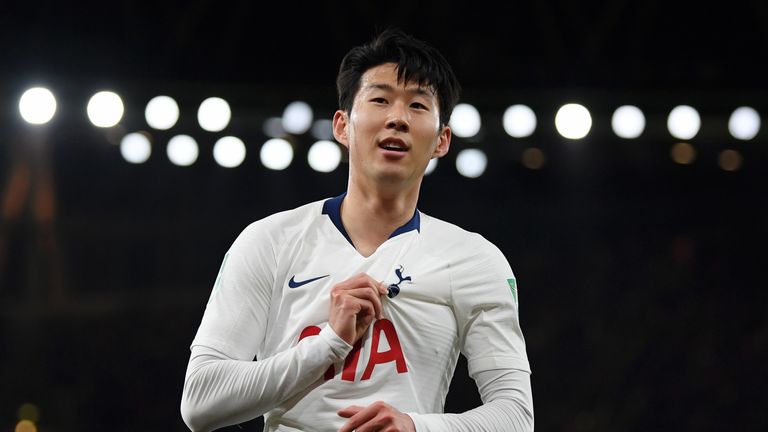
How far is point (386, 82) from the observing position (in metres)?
2.03

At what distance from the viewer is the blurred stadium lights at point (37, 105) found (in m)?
5.67

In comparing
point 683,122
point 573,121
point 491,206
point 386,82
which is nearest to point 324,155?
point 491,206

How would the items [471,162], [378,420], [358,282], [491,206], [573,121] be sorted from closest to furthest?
[378,420]
[358,282]
[573,121]
[471,162]
[491,206]

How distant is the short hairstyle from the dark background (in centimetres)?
326

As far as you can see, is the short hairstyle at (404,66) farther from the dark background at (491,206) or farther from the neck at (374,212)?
the dark background at (491,206)

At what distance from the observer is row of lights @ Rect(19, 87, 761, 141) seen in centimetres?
581

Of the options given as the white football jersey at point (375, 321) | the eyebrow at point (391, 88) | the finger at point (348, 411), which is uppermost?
the eyebrow at point (391, 88)

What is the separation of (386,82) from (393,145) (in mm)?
149

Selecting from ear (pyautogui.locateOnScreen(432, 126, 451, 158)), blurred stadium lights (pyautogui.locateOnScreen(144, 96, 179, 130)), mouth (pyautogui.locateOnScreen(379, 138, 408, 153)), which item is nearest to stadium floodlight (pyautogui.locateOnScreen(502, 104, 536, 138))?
blurred stadium lights (pyautogui.locateOnScreen(144, 96, 179, 130))

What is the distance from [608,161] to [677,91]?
1.43 m

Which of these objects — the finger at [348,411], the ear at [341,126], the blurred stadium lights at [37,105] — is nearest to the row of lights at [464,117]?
the blurred stadium lights at [37,105]

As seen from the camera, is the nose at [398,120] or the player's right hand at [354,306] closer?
the player's right hand at [354,306]

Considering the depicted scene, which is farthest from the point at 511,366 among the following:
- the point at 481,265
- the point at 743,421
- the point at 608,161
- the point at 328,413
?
the point at 743,421

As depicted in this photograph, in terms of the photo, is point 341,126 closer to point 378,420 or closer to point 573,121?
point 378,420
